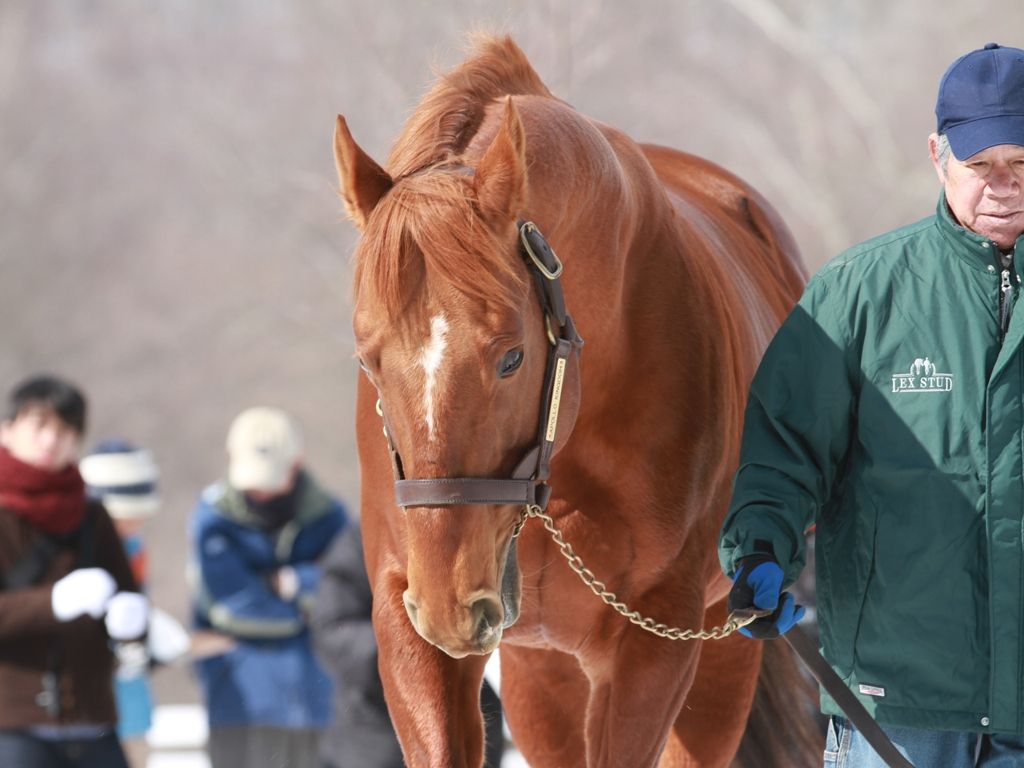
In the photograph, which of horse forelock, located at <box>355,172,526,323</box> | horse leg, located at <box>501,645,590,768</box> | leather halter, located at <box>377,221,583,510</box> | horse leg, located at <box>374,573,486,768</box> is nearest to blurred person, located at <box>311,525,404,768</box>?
horse leg, located at <box>501,645,590,768</box>

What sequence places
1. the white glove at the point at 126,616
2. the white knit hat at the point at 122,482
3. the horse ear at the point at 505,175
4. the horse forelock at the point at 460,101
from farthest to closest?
the white knit hat at the point at 122,482
the white glove at the point at 126,616
the horse forelock at the point at 460,101
the horse ear at the point at 505,175

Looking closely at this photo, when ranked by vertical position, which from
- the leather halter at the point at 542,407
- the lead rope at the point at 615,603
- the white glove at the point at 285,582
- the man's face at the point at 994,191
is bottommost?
the white glove at the point at 285,582

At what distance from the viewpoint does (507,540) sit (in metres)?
3.15

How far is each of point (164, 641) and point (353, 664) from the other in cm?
82

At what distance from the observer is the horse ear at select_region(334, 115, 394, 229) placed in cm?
314

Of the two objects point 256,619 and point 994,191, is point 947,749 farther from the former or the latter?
point 256,619

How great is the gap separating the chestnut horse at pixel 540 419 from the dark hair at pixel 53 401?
2132 millimetres

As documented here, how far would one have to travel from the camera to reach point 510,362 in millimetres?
3039

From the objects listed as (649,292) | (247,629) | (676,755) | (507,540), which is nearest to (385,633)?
(507,540)

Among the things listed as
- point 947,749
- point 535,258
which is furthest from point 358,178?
point 947,749

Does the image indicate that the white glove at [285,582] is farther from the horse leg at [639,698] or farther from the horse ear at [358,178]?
the horse ear at [358,178]

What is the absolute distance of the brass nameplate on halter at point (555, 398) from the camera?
318 cm

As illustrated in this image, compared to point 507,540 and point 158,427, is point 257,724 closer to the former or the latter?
point 507,540

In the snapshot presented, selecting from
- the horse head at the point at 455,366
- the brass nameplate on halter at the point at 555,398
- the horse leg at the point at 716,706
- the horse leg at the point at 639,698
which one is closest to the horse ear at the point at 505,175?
the horse head at the point at 455,366
